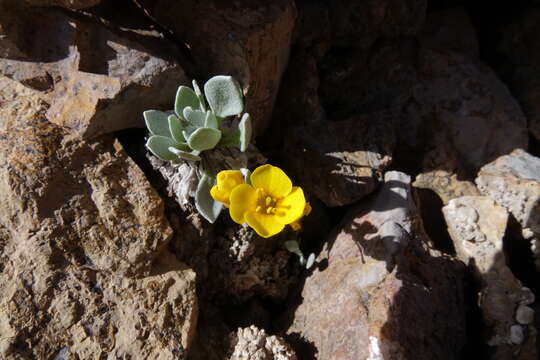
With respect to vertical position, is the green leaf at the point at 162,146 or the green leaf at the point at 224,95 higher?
the green leaf at the point at 224,95

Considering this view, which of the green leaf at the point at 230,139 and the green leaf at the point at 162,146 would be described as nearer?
the green leaf at the point at 162,146

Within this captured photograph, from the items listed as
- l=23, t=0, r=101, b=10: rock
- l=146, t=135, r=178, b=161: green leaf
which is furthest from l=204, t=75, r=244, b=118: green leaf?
l=23, t=0, r=101, b=10: rock

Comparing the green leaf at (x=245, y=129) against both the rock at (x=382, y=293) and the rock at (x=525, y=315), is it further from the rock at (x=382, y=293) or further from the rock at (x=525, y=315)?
the rock at (x=525, y=315)

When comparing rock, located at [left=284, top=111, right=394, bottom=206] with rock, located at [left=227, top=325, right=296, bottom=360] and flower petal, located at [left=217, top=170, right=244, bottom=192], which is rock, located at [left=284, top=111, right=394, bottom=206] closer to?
flower petal, located at [left=217, top=170, right=244, bottom=192]

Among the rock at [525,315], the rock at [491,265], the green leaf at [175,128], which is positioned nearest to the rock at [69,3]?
the green leaf at [175,128]

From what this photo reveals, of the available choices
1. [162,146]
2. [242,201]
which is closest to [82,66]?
[162,146]

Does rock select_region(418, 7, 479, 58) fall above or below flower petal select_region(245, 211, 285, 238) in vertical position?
above
